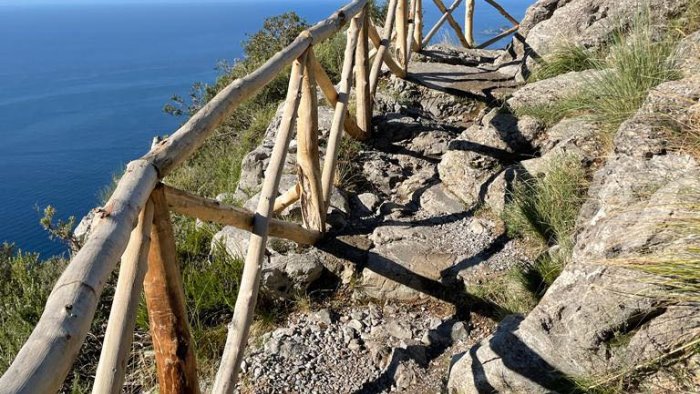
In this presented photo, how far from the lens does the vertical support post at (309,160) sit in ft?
14.2

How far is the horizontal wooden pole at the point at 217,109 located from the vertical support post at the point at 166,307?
0.51 feet

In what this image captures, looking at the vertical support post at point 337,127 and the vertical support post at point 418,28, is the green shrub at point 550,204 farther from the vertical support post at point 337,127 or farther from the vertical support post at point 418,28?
the vertical support post at point 418,28

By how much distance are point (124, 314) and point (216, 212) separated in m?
1.18

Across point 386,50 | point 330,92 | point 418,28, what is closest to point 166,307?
point 330,92

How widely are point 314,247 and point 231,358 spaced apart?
64.9 inches

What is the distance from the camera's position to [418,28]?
8656 millimetres

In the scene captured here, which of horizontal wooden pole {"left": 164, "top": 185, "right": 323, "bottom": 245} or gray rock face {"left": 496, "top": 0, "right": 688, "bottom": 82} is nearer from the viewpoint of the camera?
horizontal wooden pole {"left": 164, "top": 185, "right": 323, "bottom": 245}

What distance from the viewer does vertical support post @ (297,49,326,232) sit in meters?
4.34

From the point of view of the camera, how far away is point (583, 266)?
9.17ft

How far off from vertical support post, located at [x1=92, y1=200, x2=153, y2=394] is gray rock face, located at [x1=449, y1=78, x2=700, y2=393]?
5.63 feet

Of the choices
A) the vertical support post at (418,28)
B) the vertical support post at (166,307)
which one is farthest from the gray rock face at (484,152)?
the vertical support post at (418,28)

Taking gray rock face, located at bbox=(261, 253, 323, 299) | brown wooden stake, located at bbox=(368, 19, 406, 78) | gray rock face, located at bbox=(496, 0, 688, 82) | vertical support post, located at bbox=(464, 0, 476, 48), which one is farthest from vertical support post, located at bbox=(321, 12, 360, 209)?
vertical support post, located at bbox=(464, 0, 476, 48)

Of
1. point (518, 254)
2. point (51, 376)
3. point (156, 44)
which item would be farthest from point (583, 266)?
point (156, 44)

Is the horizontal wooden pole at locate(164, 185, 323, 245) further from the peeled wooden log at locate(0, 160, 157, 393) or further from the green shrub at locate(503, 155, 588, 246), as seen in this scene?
the green shrub at locate(503, 155, 588, 246)
